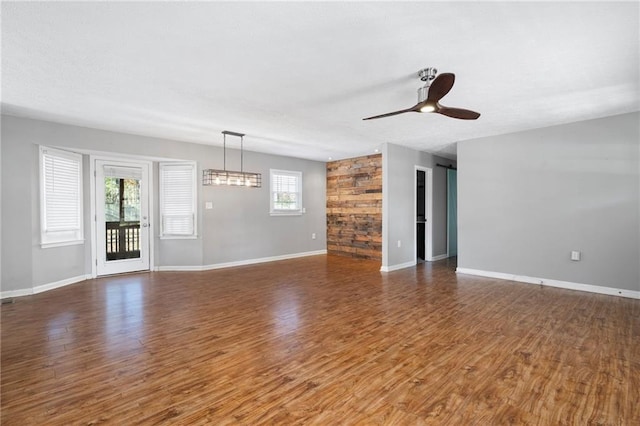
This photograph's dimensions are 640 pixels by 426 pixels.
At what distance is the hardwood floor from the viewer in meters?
1.87

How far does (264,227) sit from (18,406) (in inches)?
211

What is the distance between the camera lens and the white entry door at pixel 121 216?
545 cm

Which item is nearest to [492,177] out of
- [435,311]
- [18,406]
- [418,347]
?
[435,311]

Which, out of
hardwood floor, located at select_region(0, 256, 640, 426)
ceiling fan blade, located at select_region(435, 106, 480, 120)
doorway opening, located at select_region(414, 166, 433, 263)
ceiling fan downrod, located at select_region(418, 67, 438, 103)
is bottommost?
hardwood floor, located at select_region(0, 256, 640, 426)

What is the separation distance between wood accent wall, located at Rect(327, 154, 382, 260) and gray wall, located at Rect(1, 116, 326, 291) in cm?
32

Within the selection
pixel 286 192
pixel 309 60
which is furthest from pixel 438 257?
pixel 309 60

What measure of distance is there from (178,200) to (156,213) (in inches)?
18.5

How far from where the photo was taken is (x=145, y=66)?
276 centimetres

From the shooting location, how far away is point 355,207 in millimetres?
7645

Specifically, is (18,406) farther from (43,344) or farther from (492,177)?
(492,177)

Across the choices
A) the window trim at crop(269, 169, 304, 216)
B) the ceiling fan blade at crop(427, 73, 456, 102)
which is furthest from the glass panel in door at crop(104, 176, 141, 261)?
the ceiling fan blade at crop(427, 73, 456, 102)

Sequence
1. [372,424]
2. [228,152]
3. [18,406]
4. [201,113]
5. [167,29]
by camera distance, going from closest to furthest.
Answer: [372,424]
[18,406]
[167,29]
[201,113]
[228,152]

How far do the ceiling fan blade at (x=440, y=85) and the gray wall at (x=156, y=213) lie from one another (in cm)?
478

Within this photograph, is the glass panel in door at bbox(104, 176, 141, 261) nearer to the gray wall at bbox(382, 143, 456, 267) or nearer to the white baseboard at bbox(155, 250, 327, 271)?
the white baseboard at bbox(155, 250, 327, 271)
